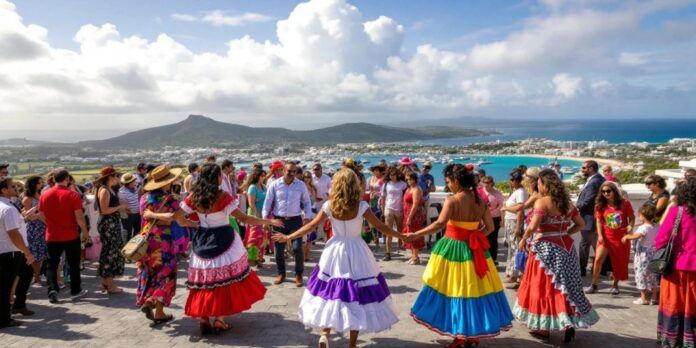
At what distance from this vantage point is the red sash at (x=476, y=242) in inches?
176

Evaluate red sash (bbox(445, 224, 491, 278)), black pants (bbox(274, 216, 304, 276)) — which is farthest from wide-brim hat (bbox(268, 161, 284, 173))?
red sash (bbox(445, 224, 491, 278))

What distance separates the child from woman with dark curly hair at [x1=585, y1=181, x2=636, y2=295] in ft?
0.89

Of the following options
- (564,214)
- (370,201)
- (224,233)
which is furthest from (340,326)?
(370,201)

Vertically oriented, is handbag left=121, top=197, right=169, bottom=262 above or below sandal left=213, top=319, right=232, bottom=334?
above

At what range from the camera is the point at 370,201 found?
33.7 ft

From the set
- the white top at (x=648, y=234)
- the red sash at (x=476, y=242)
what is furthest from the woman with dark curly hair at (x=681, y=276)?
the white top at (x=648, y=234)

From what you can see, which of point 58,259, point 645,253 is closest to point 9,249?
point 58,259

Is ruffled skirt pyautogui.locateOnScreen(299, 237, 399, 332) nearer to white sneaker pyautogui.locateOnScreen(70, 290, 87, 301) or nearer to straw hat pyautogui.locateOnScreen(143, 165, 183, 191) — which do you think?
straw hat pyautogui.locateOnScreen(143, 165, 183, 191)

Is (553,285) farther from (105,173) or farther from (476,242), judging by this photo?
(105,173)

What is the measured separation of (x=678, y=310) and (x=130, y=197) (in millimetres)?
8795

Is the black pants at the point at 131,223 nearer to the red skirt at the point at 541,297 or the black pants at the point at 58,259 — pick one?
the black pants at the point at 58,259

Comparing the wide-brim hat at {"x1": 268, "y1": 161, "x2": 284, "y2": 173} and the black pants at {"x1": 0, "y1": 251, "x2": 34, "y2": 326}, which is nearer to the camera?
the black pants at {"x1": 0, "y1": 251, "x2": 34, "y2": 326}

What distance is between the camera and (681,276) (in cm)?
417

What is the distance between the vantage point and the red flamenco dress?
16.2ft
